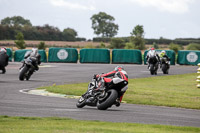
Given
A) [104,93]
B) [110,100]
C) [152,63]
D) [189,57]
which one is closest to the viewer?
[110,100]

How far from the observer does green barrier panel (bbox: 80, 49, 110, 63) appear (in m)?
51.9

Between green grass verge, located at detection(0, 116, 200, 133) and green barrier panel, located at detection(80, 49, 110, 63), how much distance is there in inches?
1605

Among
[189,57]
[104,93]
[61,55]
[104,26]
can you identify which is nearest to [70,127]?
[104,93]

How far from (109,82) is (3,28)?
388 ft

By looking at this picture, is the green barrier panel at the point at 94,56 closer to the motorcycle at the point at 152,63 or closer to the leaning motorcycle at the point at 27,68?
the motorcycle at the point at 152,63

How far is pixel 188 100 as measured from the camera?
57.8 feet

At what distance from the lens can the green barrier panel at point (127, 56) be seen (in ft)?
168

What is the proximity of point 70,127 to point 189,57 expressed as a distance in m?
42.5

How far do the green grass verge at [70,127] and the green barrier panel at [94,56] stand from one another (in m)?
40.8

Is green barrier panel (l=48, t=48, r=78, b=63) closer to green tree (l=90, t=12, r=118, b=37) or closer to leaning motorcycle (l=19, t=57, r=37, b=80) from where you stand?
leaning motorcycle (l=19, t=57, r=37, b=80)

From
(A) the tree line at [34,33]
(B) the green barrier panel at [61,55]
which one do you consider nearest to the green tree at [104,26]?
(A) the tree line at [34,33]

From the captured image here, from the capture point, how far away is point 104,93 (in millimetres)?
13414

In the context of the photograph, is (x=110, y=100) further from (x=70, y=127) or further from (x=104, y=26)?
(x=104, y=26)

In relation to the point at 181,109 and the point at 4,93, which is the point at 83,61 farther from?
the point at 181,109
